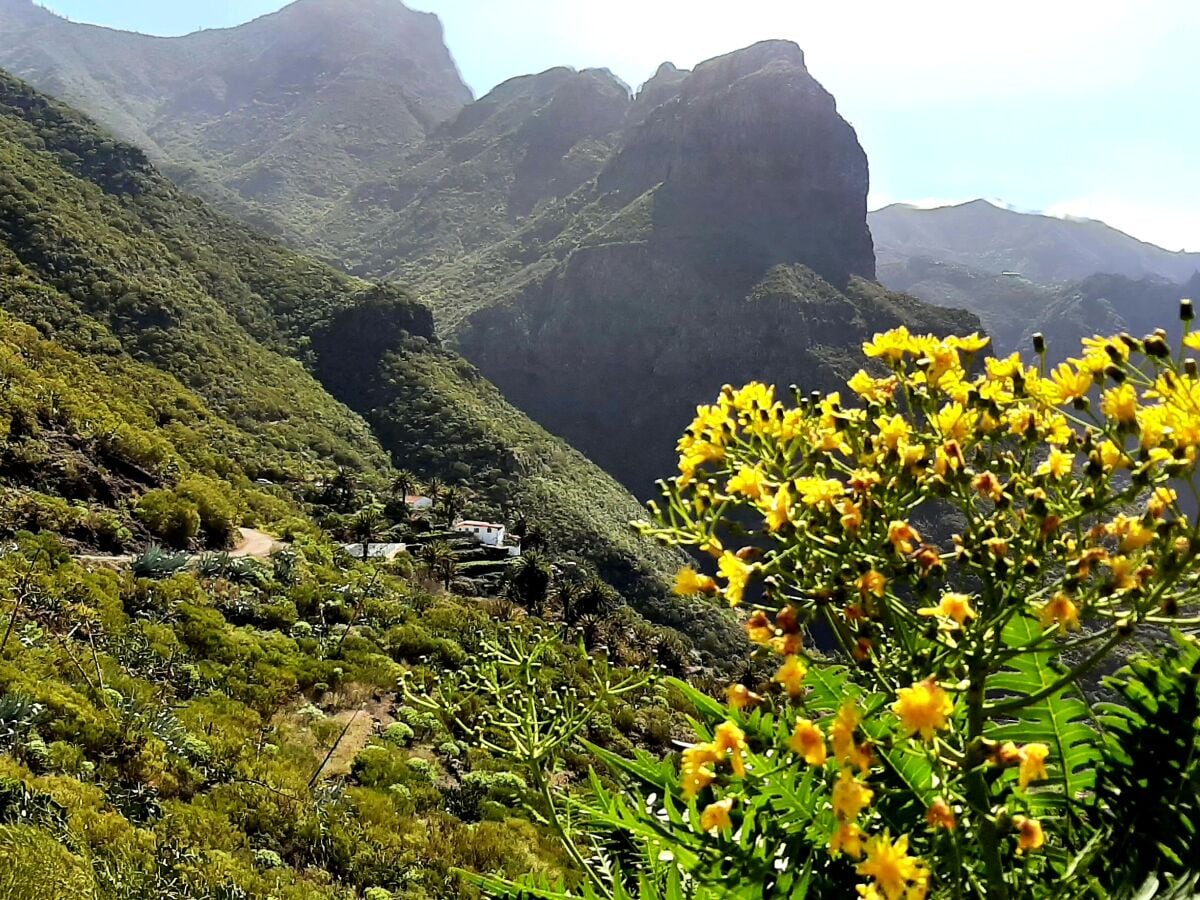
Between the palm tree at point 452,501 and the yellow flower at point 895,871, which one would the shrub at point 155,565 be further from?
the palm tree at point 452,501

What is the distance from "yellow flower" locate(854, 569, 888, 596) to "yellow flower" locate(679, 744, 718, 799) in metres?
0.37

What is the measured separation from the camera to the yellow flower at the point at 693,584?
1.44 m

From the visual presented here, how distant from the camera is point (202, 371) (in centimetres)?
4669

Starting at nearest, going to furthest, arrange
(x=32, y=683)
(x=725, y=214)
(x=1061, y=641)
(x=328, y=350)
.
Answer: (x=1061, y=641) < (x=32, y=683) < (x=328, y=350) < (x=725, y=214)

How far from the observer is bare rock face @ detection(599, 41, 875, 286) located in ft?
412

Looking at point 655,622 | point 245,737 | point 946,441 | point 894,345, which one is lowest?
point 655,622

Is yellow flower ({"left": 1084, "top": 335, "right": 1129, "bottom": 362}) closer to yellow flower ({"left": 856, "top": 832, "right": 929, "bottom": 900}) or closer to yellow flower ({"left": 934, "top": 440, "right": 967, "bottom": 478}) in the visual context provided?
yellow flower ({"left": 934, "top": 440, "right": 967, "bottom": 478})

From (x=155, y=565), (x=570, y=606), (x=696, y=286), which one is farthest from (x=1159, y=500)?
(x=696, y=286)

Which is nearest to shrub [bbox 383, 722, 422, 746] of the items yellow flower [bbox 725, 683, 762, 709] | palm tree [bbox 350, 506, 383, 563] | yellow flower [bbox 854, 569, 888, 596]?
yellow flower [bbox 725, 683, 762, 709]

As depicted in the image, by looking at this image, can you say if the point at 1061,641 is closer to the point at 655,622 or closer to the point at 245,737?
the point at 245,737

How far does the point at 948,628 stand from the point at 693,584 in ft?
1.68

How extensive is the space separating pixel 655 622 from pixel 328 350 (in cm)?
3868

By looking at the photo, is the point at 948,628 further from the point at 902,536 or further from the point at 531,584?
the point at 531,584

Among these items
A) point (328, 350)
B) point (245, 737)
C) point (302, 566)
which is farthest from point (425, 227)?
point (245, 737)
